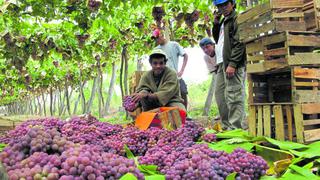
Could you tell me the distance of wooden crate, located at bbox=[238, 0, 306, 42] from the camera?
9.58ft

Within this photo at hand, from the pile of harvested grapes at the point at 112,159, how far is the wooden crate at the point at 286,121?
84 centimetres

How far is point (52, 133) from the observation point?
6.37 feet

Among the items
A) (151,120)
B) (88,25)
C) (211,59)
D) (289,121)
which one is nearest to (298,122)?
(289,121)

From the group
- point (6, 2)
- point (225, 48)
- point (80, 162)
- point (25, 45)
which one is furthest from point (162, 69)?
point (25, 45)

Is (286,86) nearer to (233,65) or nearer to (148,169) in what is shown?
(233,65)

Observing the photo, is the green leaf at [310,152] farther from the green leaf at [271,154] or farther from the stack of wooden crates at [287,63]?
the stack of wooden crates at [287,63]

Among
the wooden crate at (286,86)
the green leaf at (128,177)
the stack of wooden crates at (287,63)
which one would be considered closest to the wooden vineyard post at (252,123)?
the stack of wooden crates at (287,63)

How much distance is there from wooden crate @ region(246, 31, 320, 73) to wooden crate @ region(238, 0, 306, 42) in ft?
0.20

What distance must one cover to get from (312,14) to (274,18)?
392 mm

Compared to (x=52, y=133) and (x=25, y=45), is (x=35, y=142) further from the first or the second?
(x=25, y=45)

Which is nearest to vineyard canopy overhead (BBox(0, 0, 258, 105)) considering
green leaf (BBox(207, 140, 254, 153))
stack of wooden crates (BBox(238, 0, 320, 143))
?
stack of wooden crates (BBox(238, 0, 320, 143))

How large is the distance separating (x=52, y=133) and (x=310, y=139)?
6.76 ft

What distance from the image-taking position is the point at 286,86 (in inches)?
130

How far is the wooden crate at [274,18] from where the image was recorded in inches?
115
